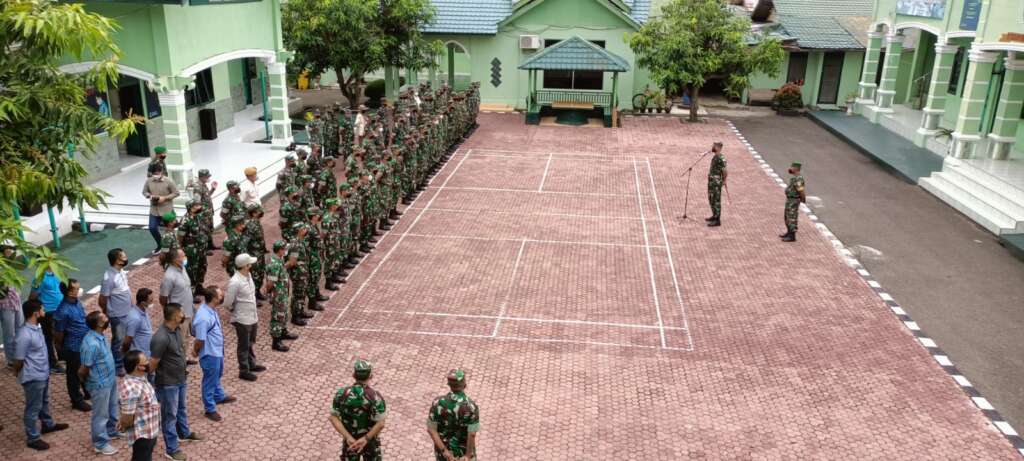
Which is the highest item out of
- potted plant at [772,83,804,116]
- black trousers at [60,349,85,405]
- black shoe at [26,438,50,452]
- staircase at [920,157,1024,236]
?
potted plant at [772,83,804,116]

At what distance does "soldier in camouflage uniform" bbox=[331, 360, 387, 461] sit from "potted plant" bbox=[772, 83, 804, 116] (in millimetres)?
25479

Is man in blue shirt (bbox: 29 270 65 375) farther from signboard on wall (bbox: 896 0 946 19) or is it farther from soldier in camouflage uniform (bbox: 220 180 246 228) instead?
signboard on wall (bbox: 896 0 946 19)

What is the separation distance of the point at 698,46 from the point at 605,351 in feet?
57.0

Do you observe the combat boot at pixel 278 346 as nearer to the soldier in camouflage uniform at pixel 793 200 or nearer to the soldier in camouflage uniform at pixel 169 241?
the soldier in camouflage uniform at pixel 169 241

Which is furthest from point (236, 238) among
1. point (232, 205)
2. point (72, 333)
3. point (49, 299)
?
point (72, 333)

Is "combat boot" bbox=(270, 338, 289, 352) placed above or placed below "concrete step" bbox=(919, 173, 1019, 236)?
below

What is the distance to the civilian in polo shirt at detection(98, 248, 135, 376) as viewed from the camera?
934cm

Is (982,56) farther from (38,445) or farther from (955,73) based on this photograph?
(38,445)

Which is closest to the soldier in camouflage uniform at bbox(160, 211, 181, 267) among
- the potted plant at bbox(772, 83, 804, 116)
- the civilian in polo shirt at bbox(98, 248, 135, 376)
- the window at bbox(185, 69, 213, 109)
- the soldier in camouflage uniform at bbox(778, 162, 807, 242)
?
the civilian in polo shirt at bbox(98, 248, 135, 376)

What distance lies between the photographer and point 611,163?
21.5 m

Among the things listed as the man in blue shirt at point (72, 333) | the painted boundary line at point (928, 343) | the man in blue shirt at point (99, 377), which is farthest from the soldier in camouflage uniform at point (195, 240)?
the painted boundary line at point (928, 343)

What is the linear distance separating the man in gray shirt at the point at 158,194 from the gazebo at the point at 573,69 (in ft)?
45.9

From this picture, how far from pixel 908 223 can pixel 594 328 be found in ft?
29.8

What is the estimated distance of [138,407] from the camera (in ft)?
23.4
